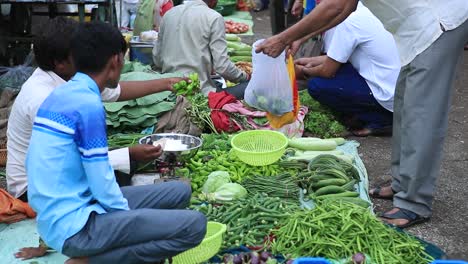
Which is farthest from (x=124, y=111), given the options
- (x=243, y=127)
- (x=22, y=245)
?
(x=22, y=245)

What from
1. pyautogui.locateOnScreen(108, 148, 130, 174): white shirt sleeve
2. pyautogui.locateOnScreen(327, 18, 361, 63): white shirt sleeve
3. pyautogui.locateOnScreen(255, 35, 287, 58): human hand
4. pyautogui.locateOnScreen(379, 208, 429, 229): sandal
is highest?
pyautogui.locateOnScreen(255, 35, 287, 58): human hand

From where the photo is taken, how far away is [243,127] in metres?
5.70

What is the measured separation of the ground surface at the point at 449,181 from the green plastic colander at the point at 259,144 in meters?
0.80

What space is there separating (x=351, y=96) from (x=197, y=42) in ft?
5.06

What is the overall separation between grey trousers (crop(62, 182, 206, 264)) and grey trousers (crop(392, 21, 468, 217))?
5.39 ft

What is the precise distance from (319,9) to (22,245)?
7.82 feet

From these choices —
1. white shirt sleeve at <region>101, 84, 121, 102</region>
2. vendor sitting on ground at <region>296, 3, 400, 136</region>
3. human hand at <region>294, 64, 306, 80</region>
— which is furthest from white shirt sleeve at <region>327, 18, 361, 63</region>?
white shirt sleeve at <region>101, 84, 121, 102</region>

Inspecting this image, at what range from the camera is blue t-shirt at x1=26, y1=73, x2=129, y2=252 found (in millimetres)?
2932

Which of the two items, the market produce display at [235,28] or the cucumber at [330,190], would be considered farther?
the market produce display at [235,28]

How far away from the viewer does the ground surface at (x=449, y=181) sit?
4203 mm

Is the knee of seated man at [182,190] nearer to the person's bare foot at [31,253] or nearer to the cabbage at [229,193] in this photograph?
the cabbage at [229,193]

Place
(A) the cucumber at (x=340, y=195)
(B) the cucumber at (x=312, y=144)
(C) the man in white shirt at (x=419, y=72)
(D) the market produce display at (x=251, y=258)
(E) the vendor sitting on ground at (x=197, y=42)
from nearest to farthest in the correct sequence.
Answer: (D) the market produce display at (x=251, y=258), (C) the man in white shirt at (x=419, y=72), (A) the cucumber at (x=340, y=195), (B) the cucumber at (x=312, y=144), (E) the vendor sitting on ground at (x=197, y=42)

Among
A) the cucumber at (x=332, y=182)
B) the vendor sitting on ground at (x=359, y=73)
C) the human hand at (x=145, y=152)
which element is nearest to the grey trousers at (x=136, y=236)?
the human hand at (x=145, y=152)

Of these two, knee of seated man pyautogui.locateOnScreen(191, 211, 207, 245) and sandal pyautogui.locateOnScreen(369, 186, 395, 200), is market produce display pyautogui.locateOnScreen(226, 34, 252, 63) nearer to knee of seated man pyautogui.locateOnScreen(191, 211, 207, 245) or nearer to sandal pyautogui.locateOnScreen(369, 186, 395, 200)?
sandal pyautogui.locateOnScreen(369, 186, 395, 200)
